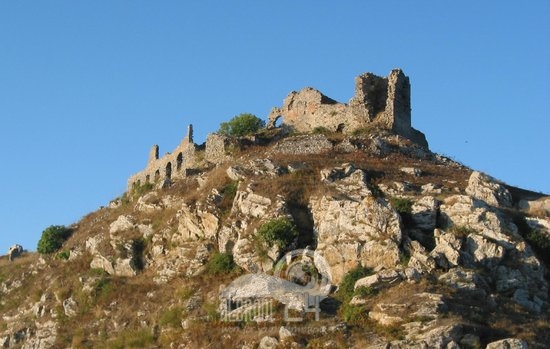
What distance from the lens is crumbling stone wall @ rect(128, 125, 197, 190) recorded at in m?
67.8

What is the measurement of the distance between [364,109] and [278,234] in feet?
65.2

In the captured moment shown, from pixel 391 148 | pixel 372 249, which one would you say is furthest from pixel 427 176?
pixel 372 249

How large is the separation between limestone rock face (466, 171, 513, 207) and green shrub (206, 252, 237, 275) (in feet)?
39.2

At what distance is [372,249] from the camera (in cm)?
4578

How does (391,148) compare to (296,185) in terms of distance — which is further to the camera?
(391,148)

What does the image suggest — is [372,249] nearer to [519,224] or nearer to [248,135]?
[519,224]

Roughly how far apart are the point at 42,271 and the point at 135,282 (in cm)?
926

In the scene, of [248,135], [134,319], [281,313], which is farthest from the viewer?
[248,135]

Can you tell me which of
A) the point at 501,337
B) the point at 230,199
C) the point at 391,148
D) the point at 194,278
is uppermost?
the point at 391,148

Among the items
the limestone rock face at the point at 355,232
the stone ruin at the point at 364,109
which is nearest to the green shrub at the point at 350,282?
the limestone rock face at the point at 355,232

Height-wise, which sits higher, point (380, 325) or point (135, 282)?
point (135, 282)

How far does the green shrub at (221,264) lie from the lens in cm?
4841

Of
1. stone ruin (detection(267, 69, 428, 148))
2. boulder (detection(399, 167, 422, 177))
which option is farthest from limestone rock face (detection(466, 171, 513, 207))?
stone ruin (detection(267, 69, 428, 148))

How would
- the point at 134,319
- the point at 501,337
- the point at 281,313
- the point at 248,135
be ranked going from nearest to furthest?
the point at 501,337
the point at 281,313
the point at 134,319
the point at 248,135
